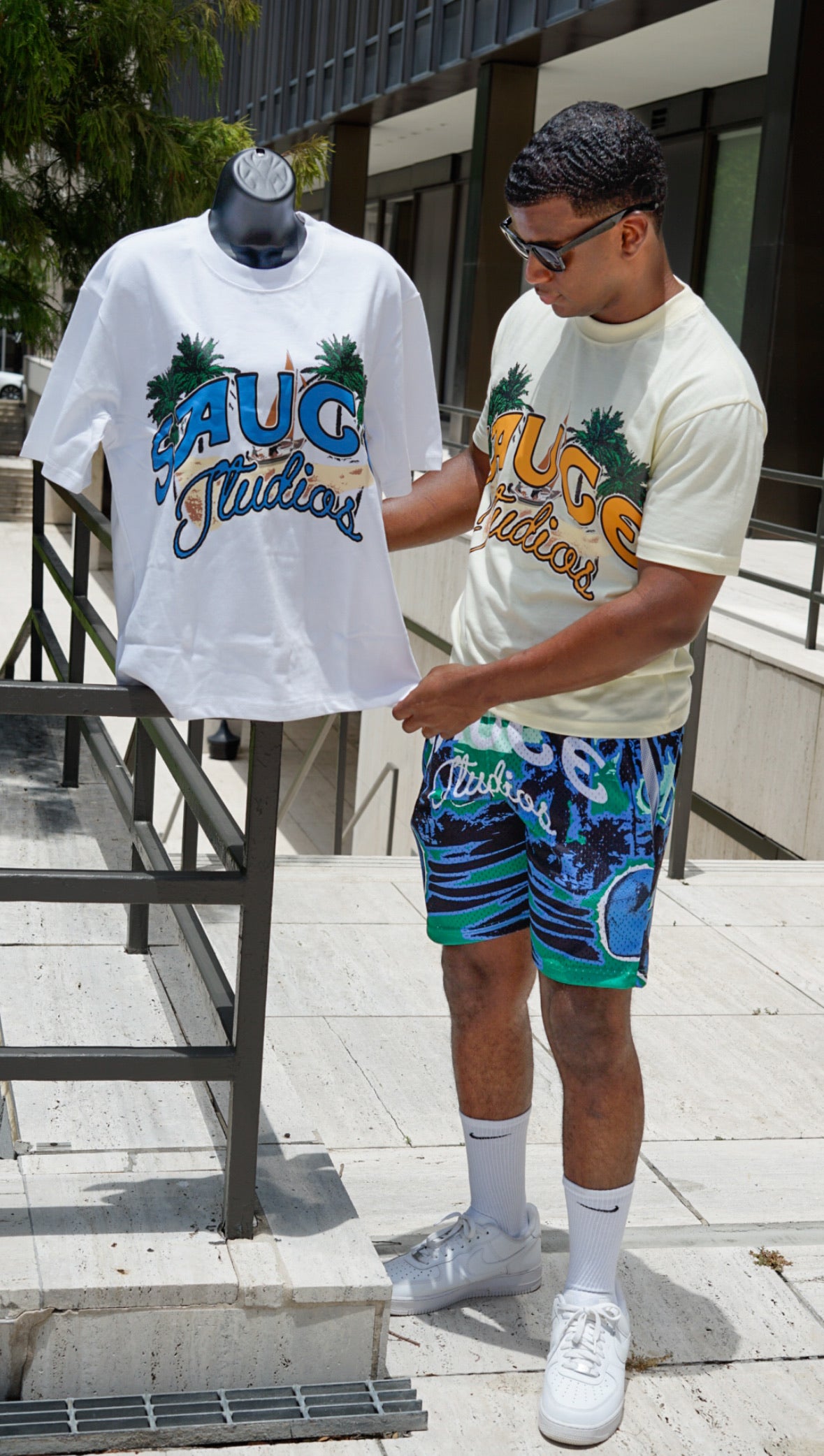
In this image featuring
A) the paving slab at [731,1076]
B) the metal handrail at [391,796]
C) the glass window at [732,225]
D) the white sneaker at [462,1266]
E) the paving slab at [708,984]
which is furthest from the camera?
the glass window at [732,225]

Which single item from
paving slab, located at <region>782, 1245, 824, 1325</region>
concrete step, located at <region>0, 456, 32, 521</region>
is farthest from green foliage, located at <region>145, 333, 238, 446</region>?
concrete step, located at <region>0, 456, 32, 521</region>

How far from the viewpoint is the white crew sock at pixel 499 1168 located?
271 cm

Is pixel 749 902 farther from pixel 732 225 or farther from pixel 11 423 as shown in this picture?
pixel 11 423

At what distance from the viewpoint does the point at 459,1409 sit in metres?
2.49

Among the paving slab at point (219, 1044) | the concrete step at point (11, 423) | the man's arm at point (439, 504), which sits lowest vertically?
the paving slab at point (219, 1044)

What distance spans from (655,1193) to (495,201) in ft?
50.7

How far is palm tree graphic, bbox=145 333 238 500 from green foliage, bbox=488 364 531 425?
0.49 metres

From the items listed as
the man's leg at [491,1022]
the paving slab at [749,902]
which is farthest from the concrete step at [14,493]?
the man's leg at [491,1022]

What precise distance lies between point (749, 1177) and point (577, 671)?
164 centimetres

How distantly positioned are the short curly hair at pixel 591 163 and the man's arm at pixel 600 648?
1.74 ft

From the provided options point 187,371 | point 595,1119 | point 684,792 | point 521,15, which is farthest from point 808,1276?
point 521,15

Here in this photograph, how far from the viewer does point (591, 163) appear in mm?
2244

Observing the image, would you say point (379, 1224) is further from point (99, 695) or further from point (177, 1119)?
point (99, 695)

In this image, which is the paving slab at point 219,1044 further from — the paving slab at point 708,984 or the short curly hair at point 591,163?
the short curly hair at point 591,163
